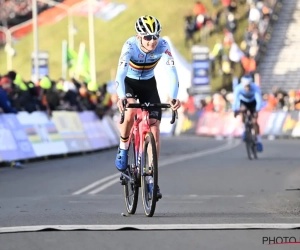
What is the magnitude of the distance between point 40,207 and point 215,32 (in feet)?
172

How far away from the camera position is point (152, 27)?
11109 mm

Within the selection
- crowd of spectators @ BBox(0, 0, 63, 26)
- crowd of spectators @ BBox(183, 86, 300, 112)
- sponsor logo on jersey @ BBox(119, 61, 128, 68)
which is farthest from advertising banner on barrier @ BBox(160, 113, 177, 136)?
crowd of spectators @ BBox(0, 0, 63, 26)

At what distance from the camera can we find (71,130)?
2761 centimetres

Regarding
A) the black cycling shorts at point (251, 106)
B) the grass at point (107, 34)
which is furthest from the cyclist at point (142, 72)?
the grass at point (107, 34)

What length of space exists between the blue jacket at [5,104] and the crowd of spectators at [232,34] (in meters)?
30.5

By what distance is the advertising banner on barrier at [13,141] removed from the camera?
22.6 meters

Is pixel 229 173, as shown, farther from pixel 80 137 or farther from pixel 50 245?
pixel 50 245

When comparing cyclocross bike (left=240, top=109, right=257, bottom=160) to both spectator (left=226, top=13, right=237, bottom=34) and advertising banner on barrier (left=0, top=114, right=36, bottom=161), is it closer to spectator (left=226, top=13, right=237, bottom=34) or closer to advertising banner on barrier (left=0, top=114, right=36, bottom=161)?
advertising banner on barrier (left=0, top=114, right=36, bottom=161)

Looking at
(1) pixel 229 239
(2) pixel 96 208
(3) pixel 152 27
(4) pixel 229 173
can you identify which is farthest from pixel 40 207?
(4) pixel 229 173

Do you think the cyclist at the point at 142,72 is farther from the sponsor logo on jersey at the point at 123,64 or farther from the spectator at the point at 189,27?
the spectator at the point at 189,27

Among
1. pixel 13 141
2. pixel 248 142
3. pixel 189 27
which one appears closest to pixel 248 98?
pixel 248 142

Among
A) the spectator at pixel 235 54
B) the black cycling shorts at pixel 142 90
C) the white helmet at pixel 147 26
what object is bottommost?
the spectator at pixel 235 54

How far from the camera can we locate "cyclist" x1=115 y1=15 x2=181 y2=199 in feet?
36.7

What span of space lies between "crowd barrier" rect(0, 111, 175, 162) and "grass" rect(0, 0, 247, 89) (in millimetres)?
39841
